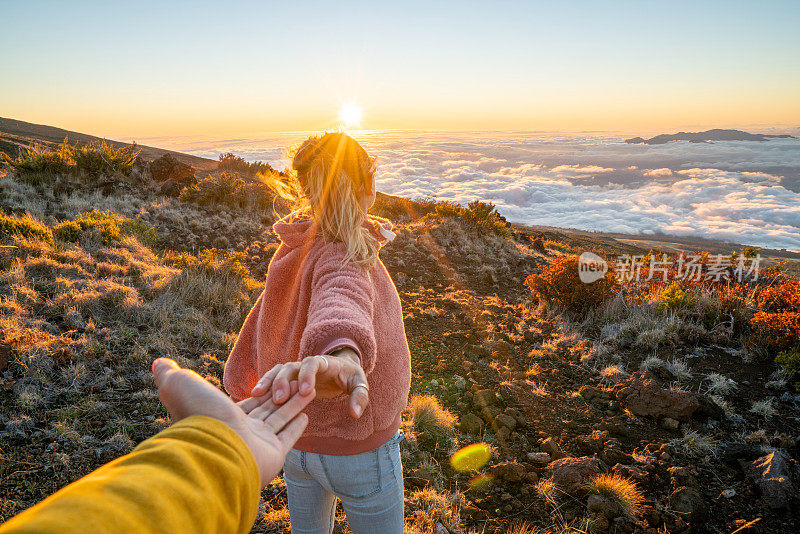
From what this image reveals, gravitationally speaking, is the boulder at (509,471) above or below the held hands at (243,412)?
below

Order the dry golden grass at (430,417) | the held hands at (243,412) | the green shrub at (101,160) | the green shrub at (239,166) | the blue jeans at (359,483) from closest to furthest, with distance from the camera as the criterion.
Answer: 1. the held hands at (243,412)
2. the blue jeans at (359,483)
3. the dry golden grass at (430,417)
4. the green shrub at (101,160)
5. the green shrub at (239,166)

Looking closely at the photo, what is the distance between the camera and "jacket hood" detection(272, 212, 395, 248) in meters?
1.53

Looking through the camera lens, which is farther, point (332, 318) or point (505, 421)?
point (505, 421)

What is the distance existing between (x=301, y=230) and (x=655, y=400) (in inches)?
174

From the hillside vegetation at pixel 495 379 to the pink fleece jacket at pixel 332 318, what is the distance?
2.17ft

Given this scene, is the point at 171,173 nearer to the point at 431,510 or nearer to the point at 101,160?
the point at 101,160

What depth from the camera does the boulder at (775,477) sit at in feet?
9.98

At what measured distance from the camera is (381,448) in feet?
4.81

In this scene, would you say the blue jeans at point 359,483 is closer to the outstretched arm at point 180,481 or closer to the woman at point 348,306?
the woman at point 348,306

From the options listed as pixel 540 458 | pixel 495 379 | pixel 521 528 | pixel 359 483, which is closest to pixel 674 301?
pixel 495 379

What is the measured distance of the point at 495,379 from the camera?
5.00 m

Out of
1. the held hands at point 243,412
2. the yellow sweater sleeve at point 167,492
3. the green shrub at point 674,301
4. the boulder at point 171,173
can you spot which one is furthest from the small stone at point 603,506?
the boulder at point 171,173

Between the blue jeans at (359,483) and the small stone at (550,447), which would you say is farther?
the small stone at (550,447)

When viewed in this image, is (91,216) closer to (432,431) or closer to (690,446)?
(432,431)
